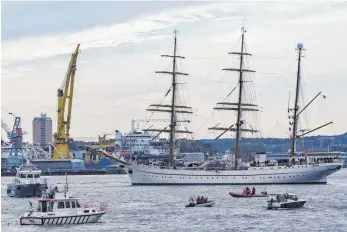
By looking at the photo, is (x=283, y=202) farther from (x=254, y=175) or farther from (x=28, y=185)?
(x=254, y=175)

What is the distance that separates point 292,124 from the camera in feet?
440

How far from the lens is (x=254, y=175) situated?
129 m

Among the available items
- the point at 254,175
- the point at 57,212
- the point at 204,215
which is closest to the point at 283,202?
the point at 204,215

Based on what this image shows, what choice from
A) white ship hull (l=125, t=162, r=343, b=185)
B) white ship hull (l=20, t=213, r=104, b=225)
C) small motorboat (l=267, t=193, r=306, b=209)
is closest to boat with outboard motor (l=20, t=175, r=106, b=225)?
white ship hull (l=20, t=213, r=104, b=225)

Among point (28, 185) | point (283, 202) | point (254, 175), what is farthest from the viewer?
point (254, 175)

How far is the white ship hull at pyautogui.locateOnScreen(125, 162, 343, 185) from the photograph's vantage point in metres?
129

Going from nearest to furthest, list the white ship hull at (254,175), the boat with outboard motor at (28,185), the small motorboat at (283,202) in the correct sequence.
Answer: the small motorboat at (283,202) < the boat with outboard motor at (28,185) < the white ship hull at (254,175)

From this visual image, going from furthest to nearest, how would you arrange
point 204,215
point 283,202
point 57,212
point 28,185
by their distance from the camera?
point 28,185 < point 283,202 < point 204,215 < point 57,212

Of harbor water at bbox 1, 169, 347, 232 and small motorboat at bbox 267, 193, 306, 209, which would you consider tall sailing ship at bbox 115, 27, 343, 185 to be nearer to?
harbor water at bbox 1, 169, 347, 232

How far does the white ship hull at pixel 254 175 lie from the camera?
423 feet

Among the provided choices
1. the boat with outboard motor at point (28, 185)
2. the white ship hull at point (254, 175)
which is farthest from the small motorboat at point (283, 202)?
the white ship hull at point (254, 175)

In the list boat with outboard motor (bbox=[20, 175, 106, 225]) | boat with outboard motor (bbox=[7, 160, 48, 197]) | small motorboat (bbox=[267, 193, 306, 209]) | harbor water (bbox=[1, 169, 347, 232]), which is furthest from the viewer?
boat with outboard motor (bbox=[7, 160, 48, 197])

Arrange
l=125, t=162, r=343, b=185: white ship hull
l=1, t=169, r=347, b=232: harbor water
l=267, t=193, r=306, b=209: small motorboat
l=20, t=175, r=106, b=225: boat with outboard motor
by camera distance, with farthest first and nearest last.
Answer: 1. l=125, t=162, r=343, b=185: white ship hull
2. l=267, t=193, r=306, b=209: small motorboat
3. l=1, t=169, r=347, b=232: harbor water
4. l=20, t=175, r=106, b=225: boat with outboard motor

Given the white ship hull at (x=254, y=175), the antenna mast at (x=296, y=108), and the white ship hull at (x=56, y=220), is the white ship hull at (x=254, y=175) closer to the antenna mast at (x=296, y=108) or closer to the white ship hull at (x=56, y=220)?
the antenna mast at (x=296, y=108)
